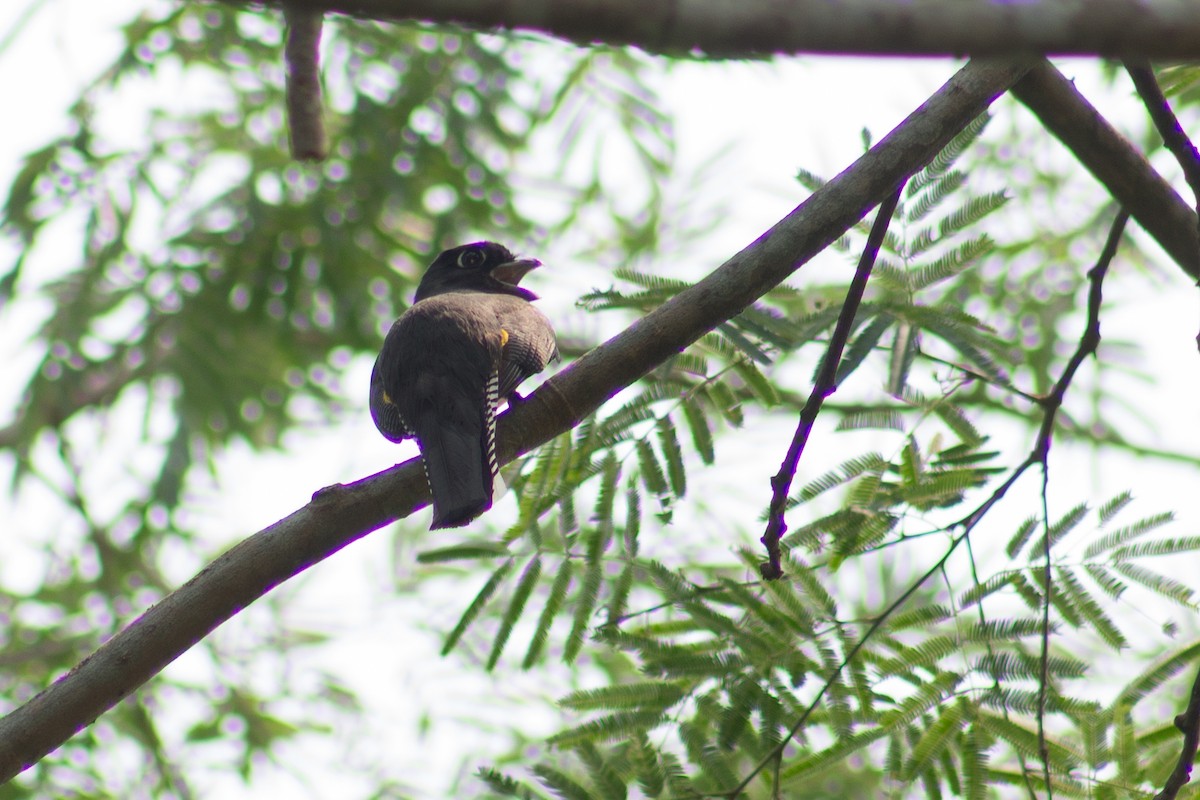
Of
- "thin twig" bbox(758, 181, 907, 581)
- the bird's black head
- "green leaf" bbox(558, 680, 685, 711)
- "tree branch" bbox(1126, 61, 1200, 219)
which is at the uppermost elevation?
the bird's black head

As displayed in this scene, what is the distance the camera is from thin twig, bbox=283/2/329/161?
12.6 feet

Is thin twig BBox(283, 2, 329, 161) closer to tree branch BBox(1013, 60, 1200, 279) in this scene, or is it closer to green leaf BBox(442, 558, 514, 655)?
green leaf BBox(442, 558, 514, 655)

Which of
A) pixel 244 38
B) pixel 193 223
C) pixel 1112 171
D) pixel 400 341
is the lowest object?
pixel 1112 171

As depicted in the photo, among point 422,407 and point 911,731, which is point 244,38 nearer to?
point 422,407

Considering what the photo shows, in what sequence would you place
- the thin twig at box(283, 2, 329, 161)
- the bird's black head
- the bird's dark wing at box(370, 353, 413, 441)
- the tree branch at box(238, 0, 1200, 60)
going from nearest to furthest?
1. the tree branch at box(238, 0, 1200, 60)
2. the thin twig at box(283, 2, 329, 161)
3. the bird's dark wing at box(370, 353, 413, 441)
4. the bird's black head

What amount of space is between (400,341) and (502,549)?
3.04 feet

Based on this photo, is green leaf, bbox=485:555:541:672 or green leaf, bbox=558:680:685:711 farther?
green leaf, bbox=485:555:541:672

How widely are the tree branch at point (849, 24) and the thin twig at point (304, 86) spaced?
8.46ft

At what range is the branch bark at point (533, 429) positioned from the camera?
9.37 ft

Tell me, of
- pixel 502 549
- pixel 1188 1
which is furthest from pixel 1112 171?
pixel 1188 1

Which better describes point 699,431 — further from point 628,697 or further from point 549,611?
point 628,697

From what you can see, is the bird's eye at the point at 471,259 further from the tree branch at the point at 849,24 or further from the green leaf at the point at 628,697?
the tree branch at the point at 849,24

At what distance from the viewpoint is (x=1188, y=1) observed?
1.43m

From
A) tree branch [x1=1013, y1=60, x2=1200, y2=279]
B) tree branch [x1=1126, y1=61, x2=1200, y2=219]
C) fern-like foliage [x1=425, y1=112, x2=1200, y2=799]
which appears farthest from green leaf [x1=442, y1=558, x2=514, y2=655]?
tree branch [x1=1126, y1=61, x2=1200, y2=219]
